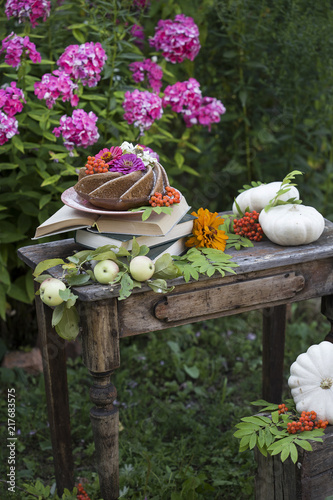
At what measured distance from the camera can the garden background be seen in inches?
111

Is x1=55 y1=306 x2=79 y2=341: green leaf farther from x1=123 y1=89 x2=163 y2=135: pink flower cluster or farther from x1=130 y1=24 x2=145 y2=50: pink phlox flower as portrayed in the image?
x1=130 y1=24 x2=145 y2=50: pink phlox flower

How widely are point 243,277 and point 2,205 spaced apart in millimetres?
1375

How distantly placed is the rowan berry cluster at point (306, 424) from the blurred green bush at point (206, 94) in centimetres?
140

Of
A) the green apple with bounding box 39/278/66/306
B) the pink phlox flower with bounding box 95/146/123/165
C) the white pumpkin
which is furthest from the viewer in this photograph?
the white pumpkin

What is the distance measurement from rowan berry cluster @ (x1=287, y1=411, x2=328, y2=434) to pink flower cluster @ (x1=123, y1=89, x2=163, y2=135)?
141cm

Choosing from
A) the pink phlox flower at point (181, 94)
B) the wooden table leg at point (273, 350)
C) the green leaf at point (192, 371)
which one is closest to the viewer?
the wooden table leg at point (273, 350)

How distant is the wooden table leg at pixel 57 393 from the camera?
2346 millimetres

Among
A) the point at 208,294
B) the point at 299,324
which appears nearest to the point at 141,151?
the point at 208,294

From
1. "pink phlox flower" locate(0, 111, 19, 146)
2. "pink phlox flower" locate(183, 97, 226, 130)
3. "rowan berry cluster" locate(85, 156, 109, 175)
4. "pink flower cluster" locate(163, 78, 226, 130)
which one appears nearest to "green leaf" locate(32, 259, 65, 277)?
"rowan berry cluster" locate(85, 156, 109, 175)

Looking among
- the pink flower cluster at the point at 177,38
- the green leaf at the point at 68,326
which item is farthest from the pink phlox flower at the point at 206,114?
the green leaf at the point at 68,326

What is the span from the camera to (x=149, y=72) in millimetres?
3152

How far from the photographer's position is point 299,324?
3984 mm

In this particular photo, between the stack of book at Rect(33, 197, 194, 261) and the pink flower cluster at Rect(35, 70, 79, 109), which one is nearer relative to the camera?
the stack of book at Rect(33, 197, 194, 261)

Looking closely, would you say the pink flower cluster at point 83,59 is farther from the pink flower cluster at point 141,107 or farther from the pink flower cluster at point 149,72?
the pink flower cluster at point 149,72
